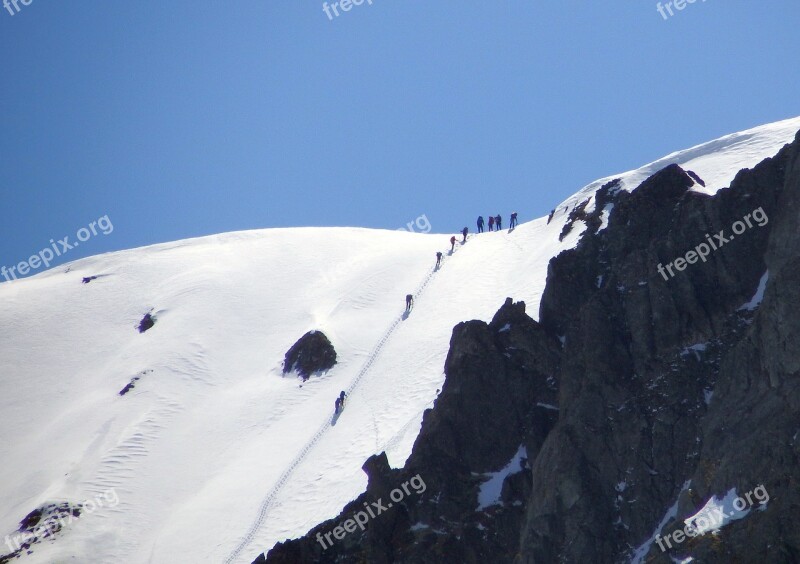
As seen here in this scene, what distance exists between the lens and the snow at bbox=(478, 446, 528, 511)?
3334 centimetres

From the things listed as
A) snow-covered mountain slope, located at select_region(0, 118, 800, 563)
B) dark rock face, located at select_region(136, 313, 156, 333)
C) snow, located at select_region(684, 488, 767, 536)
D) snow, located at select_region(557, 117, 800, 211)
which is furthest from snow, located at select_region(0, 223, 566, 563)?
snow, located at select_region(684, 488, 767, 536)

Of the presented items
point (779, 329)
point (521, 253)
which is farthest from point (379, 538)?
point (521, 253)

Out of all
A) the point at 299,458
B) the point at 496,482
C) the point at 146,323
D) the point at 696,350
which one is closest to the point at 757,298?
the point at 696,350

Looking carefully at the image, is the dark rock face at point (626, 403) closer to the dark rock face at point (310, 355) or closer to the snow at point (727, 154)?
the snow at point (727, 154)

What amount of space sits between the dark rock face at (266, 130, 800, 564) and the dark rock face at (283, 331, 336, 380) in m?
19.0

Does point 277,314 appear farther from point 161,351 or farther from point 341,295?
point 161,351

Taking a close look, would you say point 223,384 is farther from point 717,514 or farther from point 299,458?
point 717,514

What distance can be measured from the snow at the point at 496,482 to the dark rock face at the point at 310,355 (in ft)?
74.0

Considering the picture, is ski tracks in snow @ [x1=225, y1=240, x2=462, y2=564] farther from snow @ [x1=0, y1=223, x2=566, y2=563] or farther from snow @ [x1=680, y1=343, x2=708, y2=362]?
snow @ [x1=680, y1=343, x2=708, y2=362]

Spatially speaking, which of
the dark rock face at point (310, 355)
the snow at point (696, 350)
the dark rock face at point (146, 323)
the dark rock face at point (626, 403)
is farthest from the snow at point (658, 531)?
the dark rock face at point (146, 323)

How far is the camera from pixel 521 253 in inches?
2406

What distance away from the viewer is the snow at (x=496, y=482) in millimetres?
33344

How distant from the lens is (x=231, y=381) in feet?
190

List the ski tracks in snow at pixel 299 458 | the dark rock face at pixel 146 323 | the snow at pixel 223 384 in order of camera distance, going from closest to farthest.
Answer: the ski tracks in snow at pixel 299 458, the snow at pixel 223 384, the dark rock face at pixel 146 323
